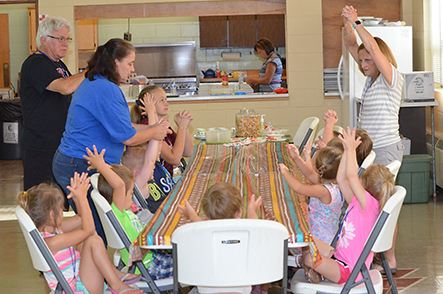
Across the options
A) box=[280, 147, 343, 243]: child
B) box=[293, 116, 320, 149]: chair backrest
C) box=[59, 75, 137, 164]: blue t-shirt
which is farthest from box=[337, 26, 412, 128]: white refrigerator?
box=[59, 75, 137, 164]: blue t-shirt

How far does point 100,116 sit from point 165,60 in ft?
24.7

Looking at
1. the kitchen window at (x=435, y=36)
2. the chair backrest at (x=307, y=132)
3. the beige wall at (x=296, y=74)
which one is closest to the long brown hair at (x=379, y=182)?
the chair backrest at (x=307, y=132)

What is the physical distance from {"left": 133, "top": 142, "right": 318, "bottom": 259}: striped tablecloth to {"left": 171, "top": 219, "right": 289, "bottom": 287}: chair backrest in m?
0.15

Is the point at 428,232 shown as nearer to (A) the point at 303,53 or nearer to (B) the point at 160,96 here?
(B) the point at 160,96

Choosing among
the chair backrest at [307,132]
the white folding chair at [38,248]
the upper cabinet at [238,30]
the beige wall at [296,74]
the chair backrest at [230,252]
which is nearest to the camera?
the chair backrest at [230,252]

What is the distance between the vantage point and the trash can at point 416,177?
538cm

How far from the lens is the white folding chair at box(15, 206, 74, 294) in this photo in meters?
2.25

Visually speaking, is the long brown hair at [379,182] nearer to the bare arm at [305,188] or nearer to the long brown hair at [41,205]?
the bare arm at [305,188]

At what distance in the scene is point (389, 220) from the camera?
231 cm

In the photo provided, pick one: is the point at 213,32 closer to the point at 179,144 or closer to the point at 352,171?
the point at 179,144

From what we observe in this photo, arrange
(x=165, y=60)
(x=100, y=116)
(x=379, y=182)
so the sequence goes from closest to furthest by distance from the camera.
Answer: (x=379, y=182) < (x=100, y=116) < (x=165, y=60)

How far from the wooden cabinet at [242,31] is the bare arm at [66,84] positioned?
699cm

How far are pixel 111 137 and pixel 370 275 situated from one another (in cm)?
161

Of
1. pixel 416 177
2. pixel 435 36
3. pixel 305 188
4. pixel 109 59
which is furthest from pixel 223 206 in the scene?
pixel 435 36
